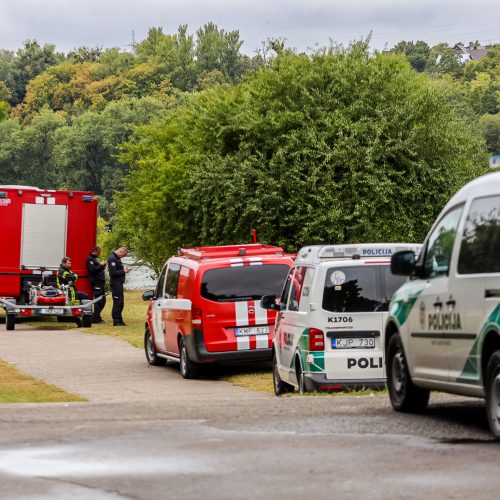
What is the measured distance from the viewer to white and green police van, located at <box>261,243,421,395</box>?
52.2 feet

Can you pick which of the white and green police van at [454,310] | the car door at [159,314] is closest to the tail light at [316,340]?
the white and green police van at [454,310]

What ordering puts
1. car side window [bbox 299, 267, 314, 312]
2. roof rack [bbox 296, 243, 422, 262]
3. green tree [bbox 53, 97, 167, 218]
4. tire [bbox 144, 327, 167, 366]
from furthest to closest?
green tree [bbox 53, 97, 167, 218], tire [bbox 144, 327, 167, 366], car side window [bbox 299, 267, 314, 312], roof rack [bbox 296, 243, 422, 262]

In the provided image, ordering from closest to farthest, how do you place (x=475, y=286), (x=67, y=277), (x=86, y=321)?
(x=475, y=286) < (x=67, y=277) < (x=86, y=321)

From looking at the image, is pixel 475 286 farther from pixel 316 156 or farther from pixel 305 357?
pixel 316 156

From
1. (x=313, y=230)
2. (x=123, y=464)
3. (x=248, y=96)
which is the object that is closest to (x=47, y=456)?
(x=123, y=464)

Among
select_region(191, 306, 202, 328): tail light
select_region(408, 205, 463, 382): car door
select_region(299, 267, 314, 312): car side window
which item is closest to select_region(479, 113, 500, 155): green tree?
select_region(191, 306, 202, 328): tail light

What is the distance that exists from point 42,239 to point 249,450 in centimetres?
2752

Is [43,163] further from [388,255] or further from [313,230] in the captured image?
[388,255]

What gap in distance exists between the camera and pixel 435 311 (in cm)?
1112

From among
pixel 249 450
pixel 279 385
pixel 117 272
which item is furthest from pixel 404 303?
pixel 117 272

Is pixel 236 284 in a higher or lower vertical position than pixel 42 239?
lower

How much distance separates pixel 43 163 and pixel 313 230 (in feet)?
389

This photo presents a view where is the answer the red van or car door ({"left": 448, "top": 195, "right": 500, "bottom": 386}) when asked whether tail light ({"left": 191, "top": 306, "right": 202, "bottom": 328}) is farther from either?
car door ({"left": 448, "top": 195, "right": 500, "bottom": 386})

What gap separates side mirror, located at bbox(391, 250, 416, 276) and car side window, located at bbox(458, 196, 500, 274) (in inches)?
44.8
